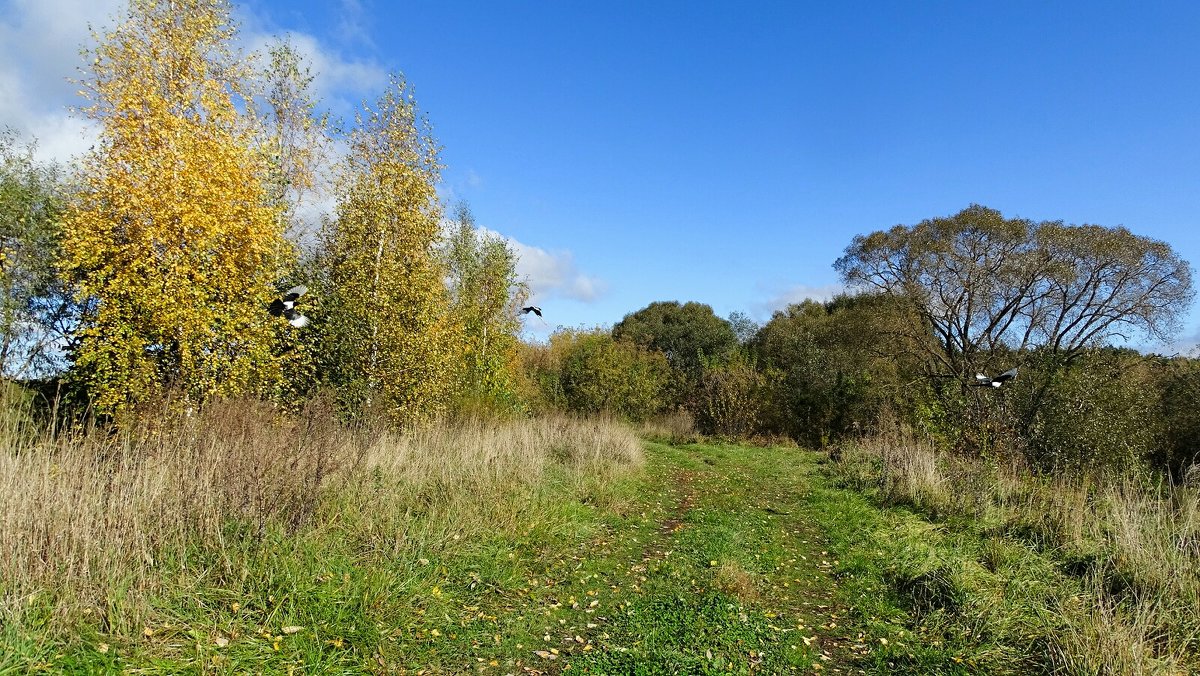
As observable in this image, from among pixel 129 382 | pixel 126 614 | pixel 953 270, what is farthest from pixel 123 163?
pixel 953 270

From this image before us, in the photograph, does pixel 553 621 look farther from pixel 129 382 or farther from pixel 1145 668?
pixel 129 382

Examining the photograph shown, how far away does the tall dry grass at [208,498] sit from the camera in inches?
129

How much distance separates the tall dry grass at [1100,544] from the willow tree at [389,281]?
29.3 ft

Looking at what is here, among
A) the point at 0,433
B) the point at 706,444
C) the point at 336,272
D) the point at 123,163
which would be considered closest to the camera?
the point at 0,433

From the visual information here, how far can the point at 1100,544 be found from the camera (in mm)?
5578

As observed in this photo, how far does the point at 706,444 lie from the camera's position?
69.8 ft

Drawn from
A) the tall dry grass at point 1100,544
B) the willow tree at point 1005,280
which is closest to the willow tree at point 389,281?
the tall dry grass at point 1100,544

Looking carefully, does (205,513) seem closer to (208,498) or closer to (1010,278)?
(208,498)

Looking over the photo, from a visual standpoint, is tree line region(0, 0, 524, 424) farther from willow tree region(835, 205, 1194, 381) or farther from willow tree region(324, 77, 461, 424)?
willow tree region(835, 205, 1194, 381)

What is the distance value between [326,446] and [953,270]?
24366mm

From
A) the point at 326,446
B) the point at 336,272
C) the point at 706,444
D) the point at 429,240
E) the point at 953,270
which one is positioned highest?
the point at 953,270

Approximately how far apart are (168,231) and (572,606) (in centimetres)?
762

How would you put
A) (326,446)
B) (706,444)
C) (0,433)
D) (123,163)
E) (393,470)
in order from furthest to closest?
(706,444) < (123,163) < (393,470) < (326,446) < (0,433)

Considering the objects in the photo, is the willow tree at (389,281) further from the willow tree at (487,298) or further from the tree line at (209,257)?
the willow tree at (487,298)
